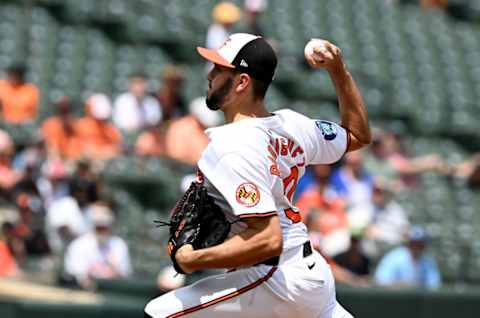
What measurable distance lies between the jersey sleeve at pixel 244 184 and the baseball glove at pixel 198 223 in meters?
0.11

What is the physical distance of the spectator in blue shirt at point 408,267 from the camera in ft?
33.0

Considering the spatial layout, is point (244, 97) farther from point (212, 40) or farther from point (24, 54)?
point (24, 54)

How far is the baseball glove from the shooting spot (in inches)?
163

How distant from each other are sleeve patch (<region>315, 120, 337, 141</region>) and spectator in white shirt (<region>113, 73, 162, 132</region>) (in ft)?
23.2

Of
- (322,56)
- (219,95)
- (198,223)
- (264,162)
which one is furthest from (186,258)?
(322,56)

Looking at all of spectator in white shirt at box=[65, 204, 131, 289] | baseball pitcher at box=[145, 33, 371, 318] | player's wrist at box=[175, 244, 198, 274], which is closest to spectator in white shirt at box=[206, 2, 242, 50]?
spectator in white shirt at box=[65, 204, 131, 289]

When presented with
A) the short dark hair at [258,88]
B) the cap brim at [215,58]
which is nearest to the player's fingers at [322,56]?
the short dark hair at [258,88]

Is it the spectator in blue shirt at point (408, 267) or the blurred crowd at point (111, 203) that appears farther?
the spectator in blue shirt at point (408, 267)

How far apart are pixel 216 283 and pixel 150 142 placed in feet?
23.4

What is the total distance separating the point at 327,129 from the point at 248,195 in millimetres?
739

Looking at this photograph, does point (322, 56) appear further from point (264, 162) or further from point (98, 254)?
point (98, 254)

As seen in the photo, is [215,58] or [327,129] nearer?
[215,58]

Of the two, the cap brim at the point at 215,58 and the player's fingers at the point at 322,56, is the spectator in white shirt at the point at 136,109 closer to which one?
the player's fingers at the point at 322,56

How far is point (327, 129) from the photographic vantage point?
183 inches
